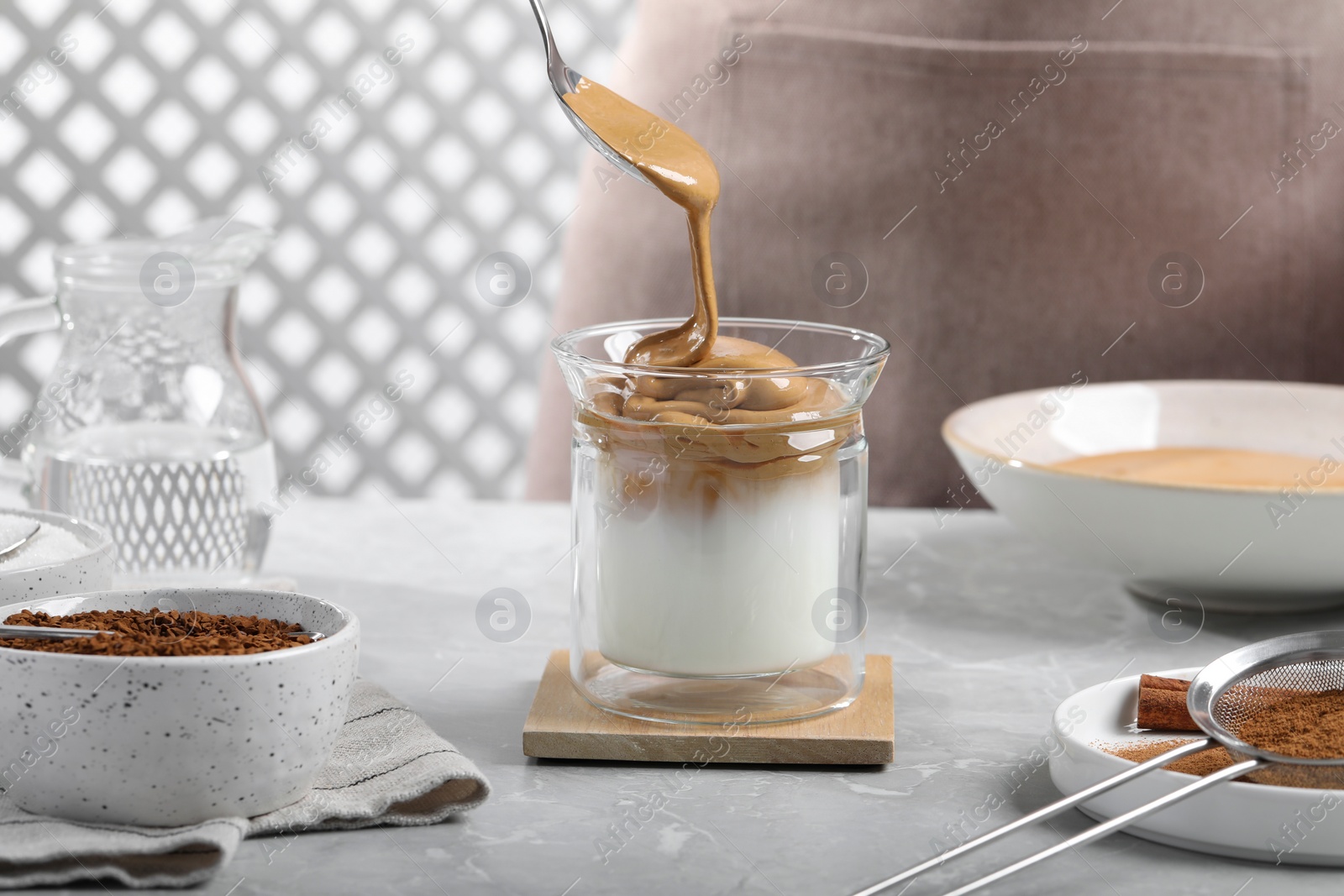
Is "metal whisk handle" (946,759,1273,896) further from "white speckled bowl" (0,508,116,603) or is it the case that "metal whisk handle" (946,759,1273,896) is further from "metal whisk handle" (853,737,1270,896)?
"white speckled bowl" (0,508,116,603)

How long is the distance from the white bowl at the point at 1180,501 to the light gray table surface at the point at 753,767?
0.10ft

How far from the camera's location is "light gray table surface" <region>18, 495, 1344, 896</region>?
436 millimetres

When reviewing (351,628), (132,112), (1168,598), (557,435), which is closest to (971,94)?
(557,435)

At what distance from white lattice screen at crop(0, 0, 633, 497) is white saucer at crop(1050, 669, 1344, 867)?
5.88ft

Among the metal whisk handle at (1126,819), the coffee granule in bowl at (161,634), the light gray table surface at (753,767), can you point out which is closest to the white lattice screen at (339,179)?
the light gray table surface at (753,767)

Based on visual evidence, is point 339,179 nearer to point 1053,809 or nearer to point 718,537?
point 718,537

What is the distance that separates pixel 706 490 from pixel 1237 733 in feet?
0.68

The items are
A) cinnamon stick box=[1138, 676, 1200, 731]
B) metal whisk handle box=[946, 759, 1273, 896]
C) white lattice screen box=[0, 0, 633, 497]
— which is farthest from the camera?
white lattice screen box=[0, 0, 633, 497]

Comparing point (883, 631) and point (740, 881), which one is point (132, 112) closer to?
point (883, 631)

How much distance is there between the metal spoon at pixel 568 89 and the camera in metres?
0.54

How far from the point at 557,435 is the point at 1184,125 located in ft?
2.33

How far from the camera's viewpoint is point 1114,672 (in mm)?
638

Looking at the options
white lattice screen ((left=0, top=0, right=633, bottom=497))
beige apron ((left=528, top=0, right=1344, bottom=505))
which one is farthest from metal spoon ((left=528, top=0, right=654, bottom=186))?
white lattice screen ((left=0, top=0, right=633, bottom=497))

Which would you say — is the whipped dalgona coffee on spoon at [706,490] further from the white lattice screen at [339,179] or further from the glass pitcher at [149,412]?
the white lattice screen at [339,179]
